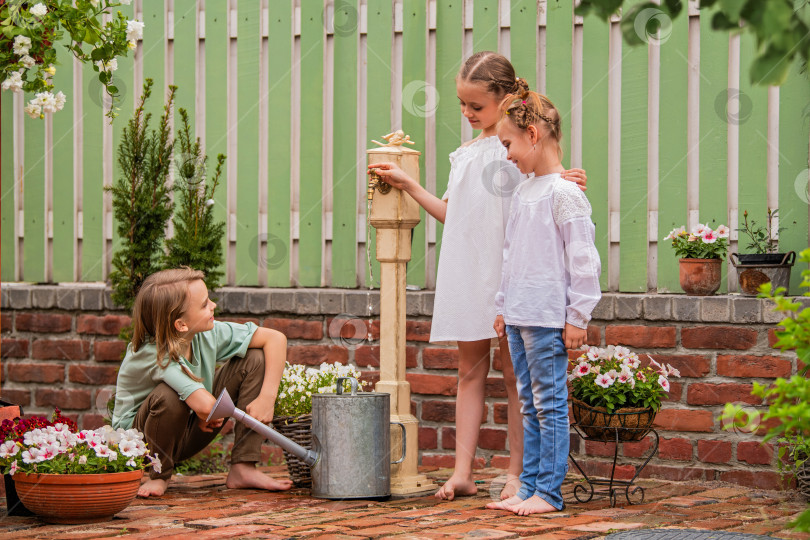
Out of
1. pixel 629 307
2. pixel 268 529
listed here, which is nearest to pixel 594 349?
pixel 629 307

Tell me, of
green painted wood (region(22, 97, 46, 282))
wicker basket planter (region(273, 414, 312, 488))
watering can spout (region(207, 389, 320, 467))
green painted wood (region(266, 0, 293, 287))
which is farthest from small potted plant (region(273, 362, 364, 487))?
green painted wood (region(22, 97, 46, 282))

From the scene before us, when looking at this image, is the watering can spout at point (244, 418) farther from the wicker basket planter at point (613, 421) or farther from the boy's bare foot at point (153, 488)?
the wicker basket planter at point (613, 421)

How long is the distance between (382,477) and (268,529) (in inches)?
28.6

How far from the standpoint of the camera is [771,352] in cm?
414

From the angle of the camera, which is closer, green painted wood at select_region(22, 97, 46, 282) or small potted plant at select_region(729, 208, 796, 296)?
small potted plant at select_region(729, 208, 796, 296)

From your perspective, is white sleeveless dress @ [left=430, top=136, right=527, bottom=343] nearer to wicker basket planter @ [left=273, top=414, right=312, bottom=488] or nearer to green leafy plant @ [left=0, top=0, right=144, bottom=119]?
wicker basket planter @ [left=273, top=414, right=312, bottom=488]

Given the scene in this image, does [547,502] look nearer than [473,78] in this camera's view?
Yes

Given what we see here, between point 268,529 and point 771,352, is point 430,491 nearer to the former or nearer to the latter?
point 268,529

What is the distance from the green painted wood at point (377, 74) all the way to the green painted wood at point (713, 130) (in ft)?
4.95

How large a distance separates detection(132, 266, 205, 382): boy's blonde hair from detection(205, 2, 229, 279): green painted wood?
4.85 feet

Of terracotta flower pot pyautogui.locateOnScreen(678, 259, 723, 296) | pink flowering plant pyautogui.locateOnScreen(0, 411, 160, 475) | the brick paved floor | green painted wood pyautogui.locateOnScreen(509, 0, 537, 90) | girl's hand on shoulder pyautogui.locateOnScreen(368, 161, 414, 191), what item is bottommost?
the brick paved floor

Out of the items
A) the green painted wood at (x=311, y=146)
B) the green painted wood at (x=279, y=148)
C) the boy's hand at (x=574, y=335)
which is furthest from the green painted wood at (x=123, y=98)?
the boy's hand at (x=574, y=335)

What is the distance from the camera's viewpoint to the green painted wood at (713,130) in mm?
4363

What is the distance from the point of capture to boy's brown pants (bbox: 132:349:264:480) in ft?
12.5
